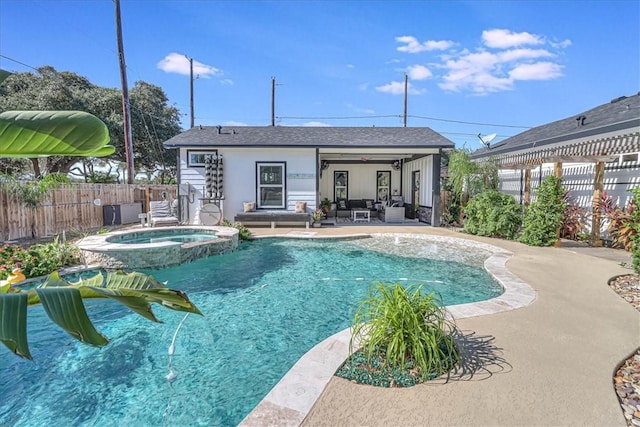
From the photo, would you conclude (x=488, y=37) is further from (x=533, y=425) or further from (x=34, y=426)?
(x=34, y=426)

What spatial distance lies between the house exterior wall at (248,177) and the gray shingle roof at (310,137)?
394mm

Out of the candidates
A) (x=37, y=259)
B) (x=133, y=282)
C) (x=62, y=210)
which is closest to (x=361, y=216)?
(x=62, y=210)

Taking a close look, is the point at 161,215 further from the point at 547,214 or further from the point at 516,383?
the point at 547,214

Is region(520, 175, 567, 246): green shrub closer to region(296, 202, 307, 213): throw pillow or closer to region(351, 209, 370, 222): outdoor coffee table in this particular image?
region(351, 209, 370, 222): outdoor coffee table

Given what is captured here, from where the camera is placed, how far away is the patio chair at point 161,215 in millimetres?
11486

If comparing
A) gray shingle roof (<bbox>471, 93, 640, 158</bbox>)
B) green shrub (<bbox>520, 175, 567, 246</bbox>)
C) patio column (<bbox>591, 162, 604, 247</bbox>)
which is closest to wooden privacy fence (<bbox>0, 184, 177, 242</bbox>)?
green shrub (<bbox>520, 175, 567, 246</bbox>)

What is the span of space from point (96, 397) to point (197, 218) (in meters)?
10.5

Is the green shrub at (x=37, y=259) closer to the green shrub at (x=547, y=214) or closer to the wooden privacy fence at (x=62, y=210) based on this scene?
the wooden privacy fence at (x=62, y=210)

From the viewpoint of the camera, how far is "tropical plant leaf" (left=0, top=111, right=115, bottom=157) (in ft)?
2.57

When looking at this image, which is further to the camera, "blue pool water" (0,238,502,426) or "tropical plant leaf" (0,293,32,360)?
"blue pool water" (0,238,502,426)

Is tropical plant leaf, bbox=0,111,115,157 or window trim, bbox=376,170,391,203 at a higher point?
window trim, bbox=376,170,391,203

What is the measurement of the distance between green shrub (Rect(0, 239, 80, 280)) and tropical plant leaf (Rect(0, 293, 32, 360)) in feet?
21.7

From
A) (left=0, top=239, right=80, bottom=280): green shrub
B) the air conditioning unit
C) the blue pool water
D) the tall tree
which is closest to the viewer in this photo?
the blue pool water

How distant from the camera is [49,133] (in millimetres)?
805
